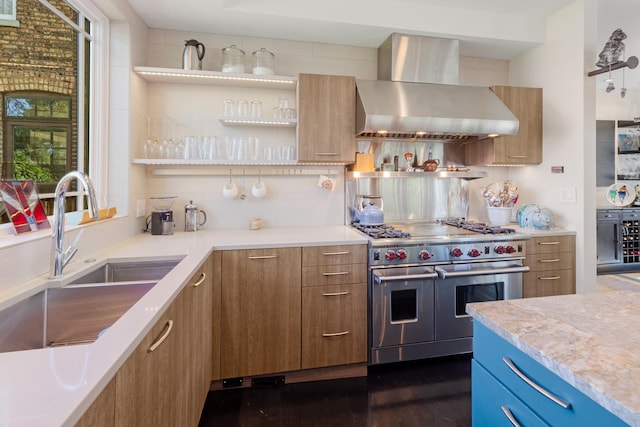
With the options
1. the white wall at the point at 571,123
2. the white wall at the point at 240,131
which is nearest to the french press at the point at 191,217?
the white wall at the point at 240,131

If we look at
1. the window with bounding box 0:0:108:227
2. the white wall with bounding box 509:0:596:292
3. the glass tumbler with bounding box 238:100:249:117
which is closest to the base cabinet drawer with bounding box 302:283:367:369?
the glass tumbler with bounding box 238:100:249:117

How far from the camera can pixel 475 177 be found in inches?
115

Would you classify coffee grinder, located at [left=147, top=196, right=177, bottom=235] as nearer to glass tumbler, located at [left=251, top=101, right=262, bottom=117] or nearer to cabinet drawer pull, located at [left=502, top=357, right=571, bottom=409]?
glass tumbler, located at [left=251, top=101, right=262, bottom=117]

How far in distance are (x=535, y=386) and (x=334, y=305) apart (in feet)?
4.68

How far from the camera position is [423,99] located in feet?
7.98

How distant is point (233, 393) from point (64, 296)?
1.18 metres

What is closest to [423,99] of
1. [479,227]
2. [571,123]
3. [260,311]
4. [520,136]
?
[520,136]

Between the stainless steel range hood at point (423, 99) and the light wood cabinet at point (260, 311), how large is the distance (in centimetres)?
118

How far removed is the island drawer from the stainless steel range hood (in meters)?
0.86

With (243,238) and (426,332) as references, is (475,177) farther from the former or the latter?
(243,238)

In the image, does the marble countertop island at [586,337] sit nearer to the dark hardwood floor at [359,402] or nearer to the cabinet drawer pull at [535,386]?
the cabinet drawer pull at [535,386]

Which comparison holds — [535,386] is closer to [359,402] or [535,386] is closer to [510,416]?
[510,416]

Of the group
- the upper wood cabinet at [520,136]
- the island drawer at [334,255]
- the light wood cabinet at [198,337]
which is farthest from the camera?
the upper wood cabinet at [520,136]

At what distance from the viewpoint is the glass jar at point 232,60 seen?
93.7 inches
